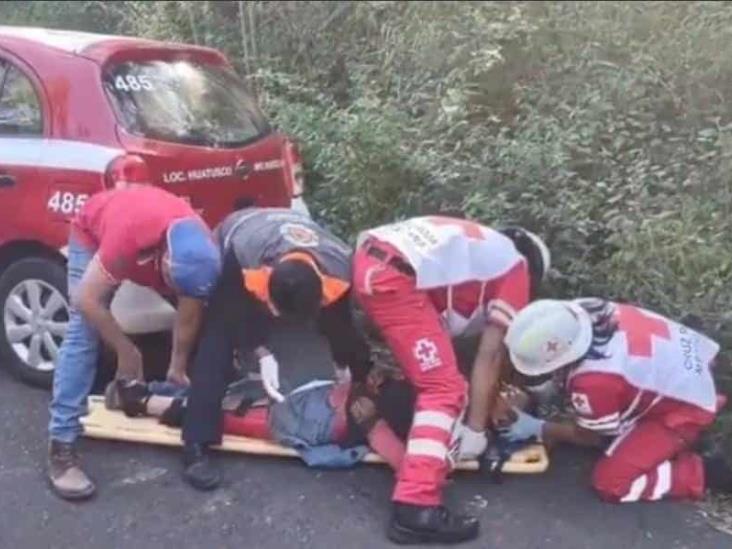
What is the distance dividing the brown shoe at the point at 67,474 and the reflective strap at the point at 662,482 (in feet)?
7.41

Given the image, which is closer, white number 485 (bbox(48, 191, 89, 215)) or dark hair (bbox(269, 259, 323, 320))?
dark hair (bbox(269, 259, 323, 320))

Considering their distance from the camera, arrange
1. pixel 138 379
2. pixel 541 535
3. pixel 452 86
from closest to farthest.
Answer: pixel 541 535, pixel 138 379, pixel 452 86

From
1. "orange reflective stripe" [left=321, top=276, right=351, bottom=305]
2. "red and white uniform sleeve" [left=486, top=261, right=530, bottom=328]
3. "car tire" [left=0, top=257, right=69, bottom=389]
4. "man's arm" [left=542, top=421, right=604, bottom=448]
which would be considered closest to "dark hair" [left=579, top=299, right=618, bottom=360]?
"red and white uniform sleeve" [left=486, top=261, right=530, bottom=328]

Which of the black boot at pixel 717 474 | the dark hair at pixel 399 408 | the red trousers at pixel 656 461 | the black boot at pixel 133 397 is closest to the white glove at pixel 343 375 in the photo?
the dark hair at pixel 399 408

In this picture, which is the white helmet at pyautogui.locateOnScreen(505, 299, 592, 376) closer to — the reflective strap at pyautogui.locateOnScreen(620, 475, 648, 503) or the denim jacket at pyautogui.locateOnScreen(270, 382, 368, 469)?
the reflective strap at pyautogui.locateOnScreen(620, 475, 648, 503)

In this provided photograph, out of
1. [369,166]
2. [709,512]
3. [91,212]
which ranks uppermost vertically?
[91,212]

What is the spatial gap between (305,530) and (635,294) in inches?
77.2

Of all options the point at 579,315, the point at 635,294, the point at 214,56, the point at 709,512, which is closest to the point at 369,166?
the point at 214,56

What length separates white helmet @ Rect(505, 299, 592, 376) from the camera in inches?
195

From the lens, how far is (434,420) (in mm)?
4930

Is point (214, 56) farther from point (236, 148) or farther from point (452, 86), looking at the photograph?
point (452, 86)

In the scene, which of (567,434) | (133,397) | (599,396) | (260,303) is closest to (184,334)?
(133,397)

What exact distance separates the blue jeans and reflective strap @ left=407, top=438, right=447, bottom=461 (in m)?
1.36

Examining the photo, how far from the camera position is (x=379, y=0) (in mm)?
10102
